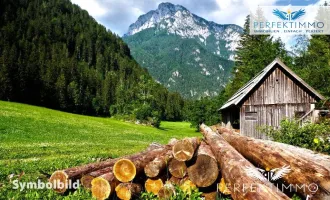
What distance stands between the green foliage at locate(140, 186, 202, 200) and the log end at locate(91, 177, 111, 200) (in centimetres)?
104

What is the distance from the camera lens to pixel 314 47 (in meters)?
43.1

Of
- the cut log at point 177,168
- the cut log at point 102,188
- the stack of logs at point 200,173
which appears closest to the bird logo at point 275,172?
the stack of logs at point 200,173

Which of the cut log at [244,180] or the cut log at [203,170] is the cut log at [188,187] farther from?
the cut log at [244,180]

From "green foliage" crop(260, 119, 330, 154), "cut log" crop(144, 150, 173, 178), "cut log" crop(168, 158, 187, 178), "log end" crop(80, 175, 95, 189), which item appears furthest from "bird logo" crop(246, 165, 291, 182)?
"green foliage" crop(260, 119, 330, 154)

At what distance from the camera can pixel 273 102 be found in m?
26.3

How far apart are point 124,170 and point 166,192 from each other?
4.11 ft

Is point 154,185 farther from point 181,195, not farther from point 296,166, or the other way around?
point 296,166

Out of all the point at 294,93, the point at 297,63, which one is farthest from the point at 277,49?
the point at 294,93

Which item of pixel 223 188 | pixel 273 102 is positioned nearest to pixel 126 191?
pixel 223 188

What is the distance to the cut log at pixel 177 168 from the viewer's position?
831 cm

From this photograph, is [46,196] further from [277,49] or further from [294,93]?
[277,49]

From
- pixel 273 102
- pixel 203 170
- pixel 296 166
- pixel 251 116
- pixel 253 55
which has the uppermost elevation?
pixel 253 55

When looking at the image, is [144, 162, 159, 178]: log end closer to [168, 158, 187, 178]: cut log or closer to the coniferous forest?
[168, 158, 187, 178]: cut log

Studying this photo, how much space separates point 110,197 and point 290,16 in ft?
107
